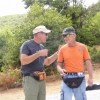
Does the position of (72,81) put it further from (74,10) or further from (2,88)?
(74,10)

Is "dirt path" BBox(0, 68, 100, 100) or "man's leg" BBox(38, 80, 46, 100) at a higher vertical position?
"man's leg" BBox(38, 80, 46, 100)

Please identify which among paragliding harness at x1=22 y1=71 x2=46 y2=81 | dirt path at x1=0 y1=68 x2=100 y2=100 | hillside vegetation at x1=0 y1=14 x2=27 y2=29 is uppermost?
hillside vegetation at x1=0 y1=14 x2=27 y2=29

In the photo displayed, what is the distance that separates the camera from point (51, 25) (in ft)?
35.1

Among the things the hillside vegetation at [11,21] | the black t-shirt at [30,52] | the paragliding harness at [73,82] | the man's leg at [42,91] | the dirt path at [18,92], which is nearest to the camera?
the black t-shirt at [30,52]

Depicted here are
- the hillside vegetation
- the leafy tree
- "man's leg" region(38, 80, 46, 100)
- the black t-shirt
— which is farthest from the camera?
the hillside vegetation

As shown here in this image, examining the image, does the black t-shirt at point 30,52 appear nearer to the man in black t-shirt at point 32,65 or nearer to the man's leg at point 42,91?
the man in black t-shirt at point 32,65

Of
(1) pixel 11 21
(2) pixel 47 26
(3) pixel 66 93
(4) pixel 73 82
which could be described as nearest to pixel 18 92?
(2) pixel 47 26

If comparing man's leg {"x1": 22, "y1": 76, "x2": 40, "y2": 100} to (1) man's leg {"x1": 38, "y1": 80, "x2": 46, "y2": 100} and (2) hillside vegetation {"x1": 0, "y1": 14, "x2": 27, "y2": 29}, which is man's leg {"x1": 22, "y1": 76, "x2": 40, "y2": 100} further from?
(2) hillside vegetation {"x1": 0, "y1": 14, "x2": 27, "y2": 29}

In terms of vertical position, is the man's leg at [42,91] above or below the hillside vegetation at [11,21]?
below

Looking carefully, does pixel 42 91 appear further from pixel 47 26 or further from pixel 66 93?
pixel 47 26

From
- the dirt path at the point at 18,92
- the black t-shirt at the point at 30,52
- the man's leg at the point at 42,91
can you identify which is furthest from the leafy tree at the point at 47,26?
the black t-shirt at the point at 30,52

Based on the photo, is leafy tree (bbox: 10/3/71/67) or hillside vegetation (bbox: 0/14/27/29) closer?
leafy tree (bbox: 10/3/71/67)

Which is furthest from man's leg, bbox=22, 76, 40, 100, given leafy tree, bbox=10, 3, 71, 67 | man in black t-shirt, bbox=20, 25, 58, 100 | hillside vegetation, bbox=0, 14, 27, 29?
hillside vegetation, bbox=0, 14, 27, 29

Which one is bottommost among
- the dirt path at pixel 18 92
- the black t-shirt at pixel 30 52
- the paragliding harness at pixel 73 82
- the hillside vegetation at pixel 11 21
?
the dirt path at pixel 18 92
